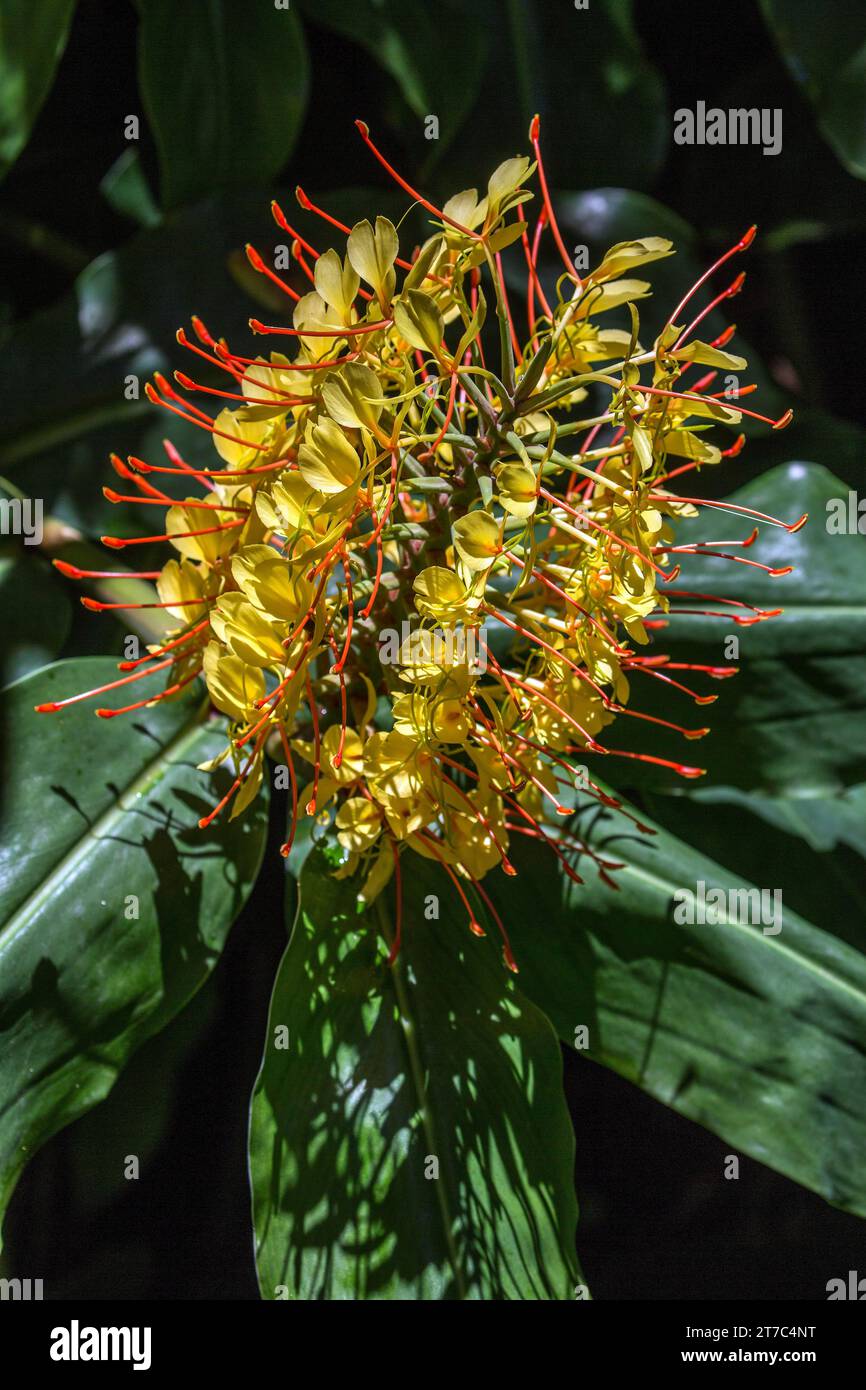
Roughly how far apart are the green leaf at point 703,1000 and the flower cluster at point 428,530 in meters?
0.13

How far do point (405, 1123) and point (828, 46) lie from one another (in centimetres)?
82

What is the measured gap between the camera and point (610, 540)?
0.49 m

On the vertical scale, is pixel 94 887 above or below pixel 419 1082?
above

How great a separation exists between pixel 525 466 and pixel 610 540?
55 mm

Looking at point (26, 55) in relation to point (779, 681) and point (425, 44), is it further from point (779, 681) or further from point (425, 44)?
point (779, 681)

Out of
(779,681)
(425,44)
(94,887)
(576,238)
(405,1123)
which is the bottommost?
(405,1123)

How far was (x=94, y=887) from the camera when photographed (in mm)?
631

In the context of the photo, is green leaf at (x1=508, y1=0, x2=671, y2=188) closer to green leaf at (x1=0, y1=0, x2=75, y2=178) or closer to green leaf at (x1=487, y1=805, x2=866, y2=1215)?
green leaf at (x1=0, y1=0, x2=75, y2=178)

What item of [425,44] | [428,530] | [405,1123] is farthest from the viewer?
[425,44]

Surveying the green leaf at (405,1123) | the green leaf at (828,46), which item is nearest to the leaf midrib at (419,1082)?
the green leaf at (405,1123)

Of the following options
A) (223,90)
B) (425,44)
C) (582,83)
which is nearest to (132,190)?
(223,90)

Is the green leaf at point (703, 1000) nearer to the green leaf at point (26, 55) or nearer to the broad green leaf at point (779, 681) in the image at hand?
the broad green leaf at point (779, 681)

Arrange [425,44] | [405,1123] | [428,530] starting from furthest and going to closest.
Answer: [425,44], [405,1123], [428,530]
